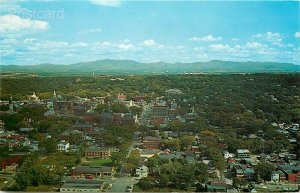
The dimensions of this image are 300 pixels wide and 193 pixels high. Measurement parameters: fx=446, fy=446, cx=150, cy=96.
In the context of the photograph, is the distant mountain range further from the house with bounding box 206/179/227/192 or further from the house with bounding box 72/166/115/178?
the house with bounding box 206/179/227/192

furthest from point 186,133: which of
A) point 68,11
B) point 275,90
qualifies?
point 68,11

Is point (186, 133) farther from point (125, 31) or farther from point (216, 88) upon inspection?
point (125, 31)

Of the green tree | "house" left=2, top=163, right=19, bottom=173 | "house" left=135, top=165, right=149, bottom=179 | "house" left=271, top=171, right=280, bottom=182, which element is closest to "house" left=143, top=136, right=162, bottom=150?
"house" left=135, top=165, right=149, bottom=179

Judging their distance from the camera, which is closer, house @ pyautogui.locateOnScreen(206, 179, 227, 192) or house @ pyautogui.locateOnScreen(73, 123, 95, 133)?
house @ pyautogui.locateOnScreen(206, 179, 227, 192)

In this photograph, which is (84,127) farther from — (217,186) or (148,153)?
(217,186)

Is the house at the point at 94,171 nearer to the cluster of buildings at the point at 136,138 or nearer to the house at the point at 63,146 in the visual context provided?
the cluster of buildings at the point at 136,138

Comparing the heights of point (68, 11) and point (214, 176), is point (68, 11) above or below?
above

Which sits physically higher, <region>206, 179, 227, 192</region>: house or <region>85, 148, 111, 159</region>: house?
<region>85, 148, 111, 159</region>: house
